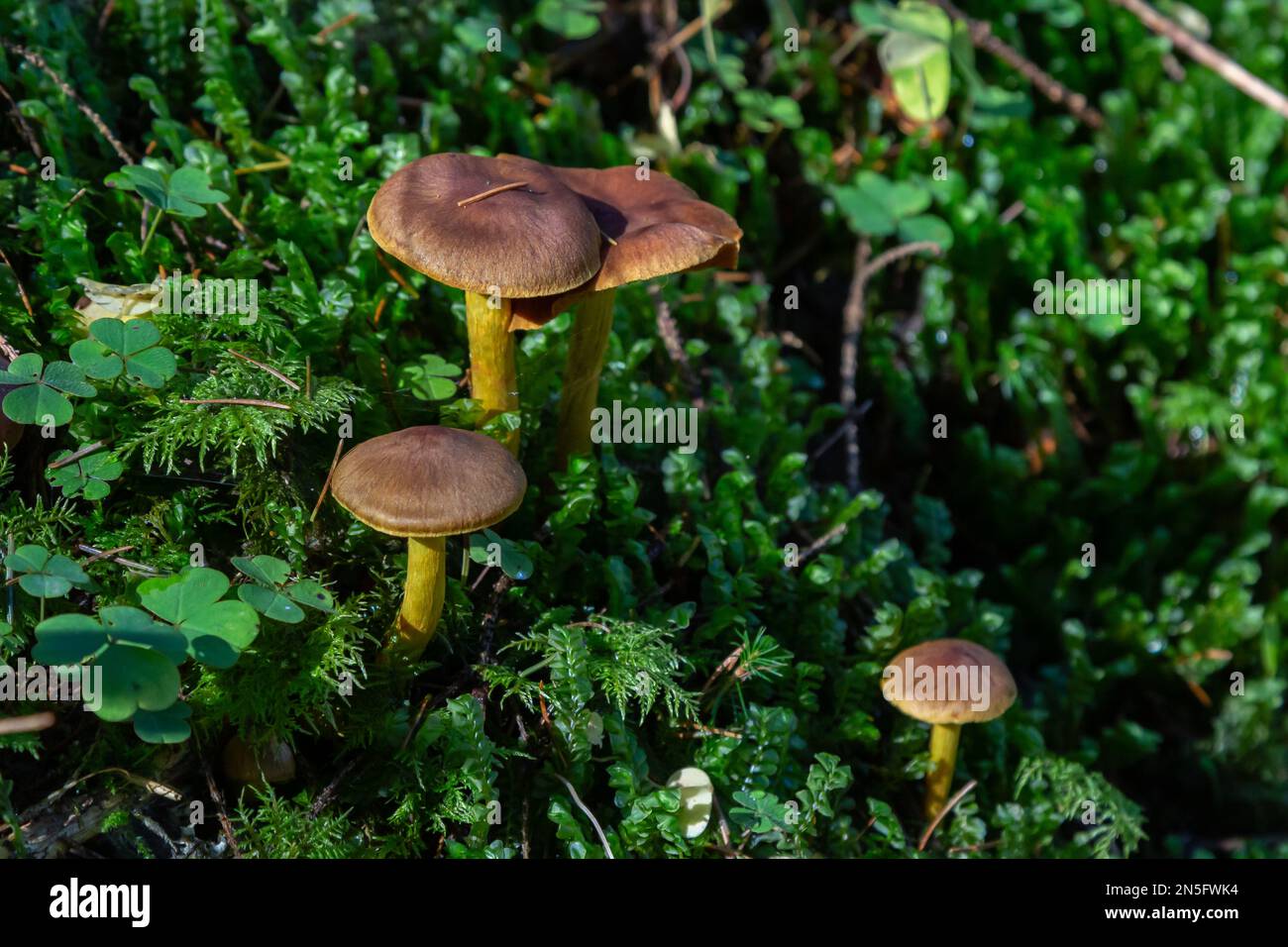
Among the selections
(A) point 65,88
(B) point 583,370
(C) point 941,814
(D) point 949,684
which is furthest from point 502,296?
(C) point 941,814

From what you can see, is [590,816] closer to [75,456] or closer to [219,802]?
[219,802]

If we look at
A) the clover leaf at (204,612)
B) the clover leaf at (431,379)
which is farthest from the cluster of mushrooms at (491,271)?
the clover leaf at (204,612)

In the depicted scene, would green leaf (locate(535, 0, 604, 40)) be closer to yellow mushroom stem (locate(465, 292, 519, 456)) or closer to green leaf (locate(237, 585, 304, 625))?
yellow mushroom stem (locate(465, 292, 519, 456))

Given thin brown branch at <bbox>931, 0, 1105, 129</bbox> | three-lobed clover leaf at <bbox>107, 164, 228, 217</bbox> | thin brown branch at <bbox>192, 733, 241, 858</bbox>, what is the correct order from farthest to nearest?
1. thin brown branch at <bbox>931, 0, 1105, 129</bbox>
2. three-lobed clover leaf at <bbox>107, 164, 228, 217</bbox>
3. thin brown branch at <bbox>192, 733, 241, 858</bbox>

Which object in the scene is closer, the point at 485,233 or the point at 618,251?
the point at 485,233

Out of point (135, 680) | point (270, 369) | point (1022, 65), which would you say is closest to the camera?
point (135, 680)

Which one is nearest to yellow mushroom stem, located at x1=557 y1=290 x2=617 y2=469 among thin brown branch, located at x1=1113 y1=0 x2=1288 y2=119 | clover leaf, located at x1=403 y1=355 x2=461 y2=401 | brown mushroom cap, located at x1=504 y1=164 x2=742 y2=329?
brown mushroom cap, located at x1=504 y1=164 x2=742 y2=329

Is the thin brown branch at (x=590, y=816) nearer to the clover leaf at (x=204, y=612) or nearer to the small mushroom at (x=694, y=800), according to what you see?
the small mushroom at (x=694, y=800)

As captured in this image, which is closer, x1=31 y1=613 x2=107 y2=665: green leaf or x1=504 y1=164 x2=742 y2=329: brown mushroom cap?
x1=31 y1=613 x2=107 y2=665: green leaf
